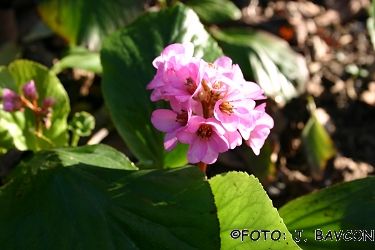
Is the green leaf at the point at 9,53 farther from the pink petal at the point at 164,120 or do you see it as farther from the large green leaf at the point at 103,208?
the pink petal at the point at 164,120

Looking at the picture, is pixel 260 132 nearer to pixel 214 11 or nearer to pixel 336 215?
pixel 336 215

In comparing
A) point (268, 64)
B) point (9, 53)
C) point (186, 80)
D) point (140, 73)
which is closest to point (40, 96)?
point (140, 73)

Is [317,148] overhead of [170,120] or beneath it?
beneath

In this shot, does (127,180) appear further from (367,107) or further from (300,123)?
(367,107)

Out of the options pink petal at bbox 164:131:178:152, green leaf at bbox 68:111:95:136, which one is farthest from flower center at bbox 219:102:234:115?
green leaf at bbox 68:111:95:136

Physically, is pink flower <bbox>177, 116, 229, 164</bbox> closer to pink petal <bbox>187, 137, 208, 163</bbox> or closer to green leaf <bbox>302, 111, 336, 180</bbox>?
pink petal <bbox>187, 137, 208, 163</bbox>

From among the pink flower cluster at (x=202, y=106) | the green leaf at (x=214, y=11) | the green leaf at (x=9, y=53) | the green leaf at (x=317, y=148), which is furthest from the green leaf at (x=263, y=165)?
the green leaf at (x=9, y=53)
